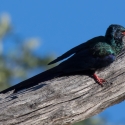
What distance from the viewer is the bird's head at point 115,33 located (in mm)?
5242

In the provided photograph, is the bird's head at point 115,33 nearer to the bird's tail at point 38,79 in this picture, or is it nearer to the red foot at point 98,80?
the red foot at point 98,80

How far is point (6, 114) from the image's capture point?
420 cm

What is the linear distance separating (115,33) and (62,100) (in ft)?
3.68

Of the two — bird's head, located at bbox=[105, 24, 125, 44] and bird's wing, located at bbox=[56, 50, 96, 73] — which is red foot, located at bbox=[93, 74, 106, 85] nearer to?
bird's wing, located at bbox=[56, 50, 96, 73]

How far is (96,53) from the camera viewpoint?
5.15 meters

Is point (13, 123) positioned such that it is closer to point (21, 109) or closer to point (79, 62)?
point (21, 109)

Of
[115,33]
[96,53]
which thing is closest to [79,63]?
[96,53]

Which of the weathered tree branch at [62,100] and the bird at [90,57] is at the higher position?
the bird at [90,57]

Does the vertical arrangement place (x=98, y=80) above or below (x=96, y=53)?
below

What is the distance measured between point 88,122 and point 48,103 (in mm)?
8416

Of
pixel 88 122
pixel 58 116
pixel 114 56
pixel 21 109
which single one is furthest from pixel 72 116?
pixel 88 122

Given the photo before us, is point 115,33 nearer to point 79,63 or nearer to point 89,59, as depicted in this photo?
point 89,59

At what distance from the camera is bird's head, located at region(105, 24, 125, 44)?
5.24m

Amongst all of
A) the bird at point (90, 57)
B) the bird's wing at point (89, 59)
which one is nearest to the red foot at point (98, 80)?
the bird at point (90, 57)
